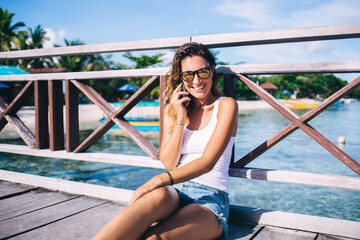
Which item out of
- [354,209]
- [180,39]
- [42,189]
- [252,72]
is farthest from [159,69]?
[354,209]

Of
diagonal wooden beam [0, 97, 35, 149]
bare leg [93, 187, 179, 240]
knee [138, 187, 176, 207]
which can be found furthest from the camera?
diagonal wooden beam [0, 97, 35, 149]

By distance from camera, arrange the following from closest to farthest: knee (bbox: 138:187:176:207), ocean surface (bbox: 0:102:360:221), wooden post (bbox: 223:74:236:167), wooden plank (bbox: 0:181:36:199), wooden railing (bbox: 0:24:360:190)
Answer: knee (bbox: 138:187:176:207)
wooden railing (bbox: 0:24:360:190)
wooden post (bbox: 223:74:236:167)
wooden plank (bbox: 0:181:36:199)
ocean surface (bbox: 0:102:360:221)

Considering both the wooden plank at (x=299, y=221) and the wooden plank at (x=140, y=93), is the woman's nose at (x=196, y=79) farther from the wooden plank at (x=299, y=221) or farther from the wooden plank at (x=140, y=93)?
the wooden plank at (x=299, y=221)

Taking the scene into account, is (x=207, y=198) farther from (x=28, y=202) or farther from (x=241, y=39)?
(x=28, y=202)

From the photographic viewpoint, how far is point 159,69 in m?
2.42

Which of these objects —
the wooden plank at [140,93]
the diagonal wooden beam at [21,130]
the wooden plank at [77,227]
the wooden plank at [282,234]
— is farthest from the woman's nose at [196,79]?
the diagonal wooden beam at [21,130]

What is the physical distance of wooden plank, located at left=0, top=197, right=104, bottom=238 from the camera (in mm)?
1956

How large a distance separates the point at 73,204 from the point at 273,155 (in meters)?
13.2

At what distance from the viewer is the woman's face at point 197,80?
1953 millimetres

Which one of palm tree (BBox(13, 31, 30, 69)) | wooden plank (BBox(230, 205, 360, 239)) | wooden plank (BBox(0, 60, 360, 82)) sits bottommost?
wooden plank (BBox(230, 205, 360, 239))

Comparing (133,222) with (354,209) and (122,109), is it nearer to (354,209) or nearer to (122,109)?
(122,109)

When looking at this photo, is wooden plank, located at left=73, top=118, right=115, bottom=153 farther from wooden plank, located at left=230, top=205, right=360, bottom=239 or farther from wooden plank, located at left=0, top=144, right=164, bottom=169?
wooden plank, located at left=230, top=205, right=360, bottom=239

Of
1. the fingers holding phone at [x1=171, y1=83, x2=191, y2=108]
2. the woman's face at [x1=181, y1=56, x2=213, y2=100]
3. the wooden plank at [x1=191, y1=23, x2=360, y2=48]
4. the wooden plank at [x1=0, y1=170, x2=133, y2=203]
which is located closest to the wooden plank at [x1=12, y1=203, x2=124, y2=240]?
the wooden plank at [x1=0, y1=170, x2=133, y2=203]

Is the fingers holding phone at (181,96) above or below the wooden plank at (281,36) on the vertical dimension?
below
